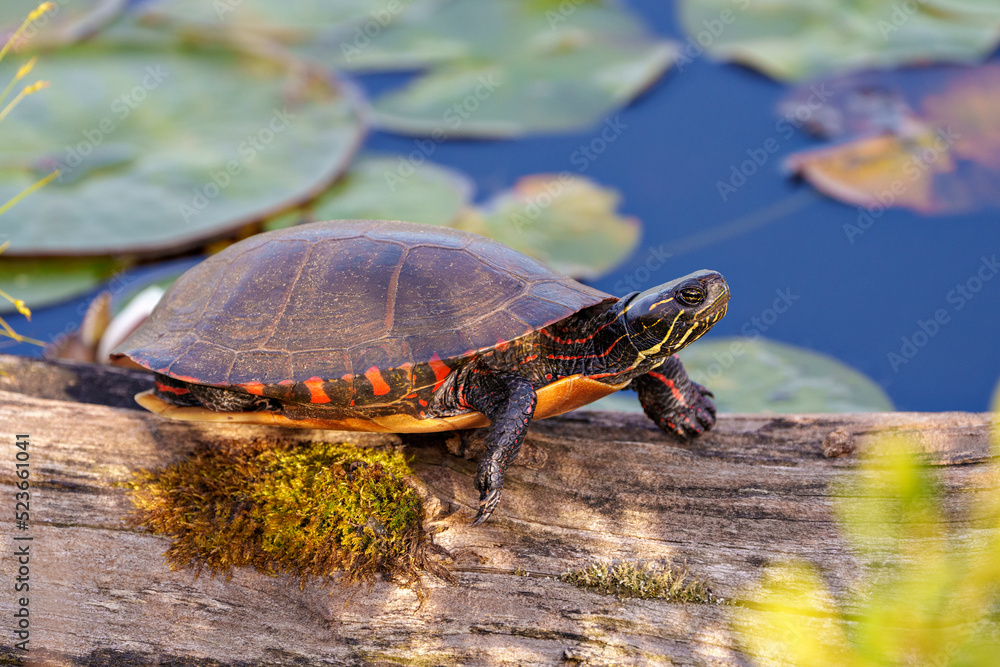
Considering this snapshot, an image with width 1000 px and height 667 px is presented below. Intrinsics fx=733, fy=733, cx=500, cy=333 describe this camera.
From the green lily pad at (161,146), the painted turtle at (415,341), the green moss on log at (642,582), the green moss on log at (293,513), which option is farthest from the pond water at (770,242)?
the green moss on log at (293,513)

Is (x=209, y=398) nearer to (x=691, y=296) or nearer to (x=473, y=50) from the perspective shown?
(x=691, y=296)

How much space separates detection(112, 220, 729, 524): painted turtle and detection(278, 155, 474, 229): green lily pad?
1.81 metres

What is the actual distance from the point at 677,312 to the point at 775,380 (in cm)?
146

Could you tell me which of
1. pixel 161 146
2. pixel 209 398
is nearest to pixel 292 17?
pixel 161 146

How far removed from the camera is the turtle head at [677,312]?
204 cm

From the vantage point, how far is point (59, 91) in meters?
4.58

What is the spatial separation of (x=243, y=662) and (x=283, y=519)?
36cm

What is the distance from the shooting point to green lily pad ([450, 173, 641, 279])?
13.0 ft

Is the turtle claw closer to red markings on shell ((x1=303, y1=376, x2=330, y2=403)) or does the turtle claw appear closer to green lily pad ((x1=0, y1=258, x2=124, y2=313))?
red markings on shell ((x1=303, y1=376, x2=330, y2=403))

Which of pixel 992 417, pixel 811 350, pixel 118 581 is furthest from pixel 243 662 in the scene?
pixel 811 350

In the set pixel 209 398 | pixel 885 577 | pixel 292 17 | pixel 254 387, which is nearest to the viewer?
pixel 885 577

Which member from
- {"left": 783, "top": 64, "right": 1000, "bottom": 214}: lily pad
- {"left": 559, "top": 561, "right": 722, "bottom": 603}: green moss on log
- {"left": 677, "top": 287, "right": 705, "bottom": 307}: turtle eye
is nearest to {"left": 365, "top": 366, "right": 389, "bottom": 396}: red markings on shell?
{"left": 559, "top": 561, "right": 722, "bottom": 603}: green moss on log

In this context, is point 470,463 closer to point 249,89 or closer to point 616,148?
point 616,148

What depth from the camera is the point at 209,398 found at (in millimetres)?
2248
